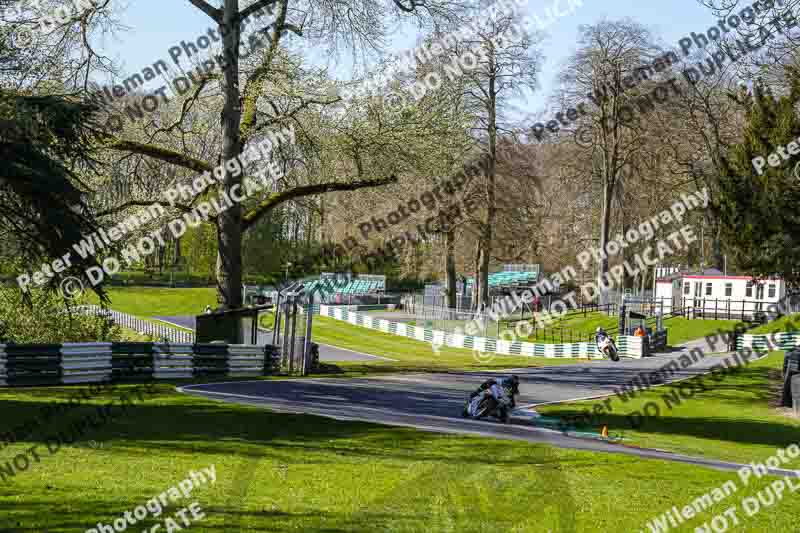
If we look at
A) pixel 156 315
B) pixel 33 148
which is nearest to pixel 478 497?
pixel 33 148

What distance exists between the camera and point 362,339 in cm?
4772

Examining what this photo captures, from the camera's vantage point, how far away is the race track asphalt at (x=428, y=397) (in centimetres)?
1396

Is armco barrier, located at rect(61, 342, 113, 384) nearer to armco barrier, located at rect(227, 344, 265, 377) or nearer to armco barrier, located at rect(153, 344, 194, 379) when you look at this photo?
armco barrier, located at rect(153, 344, 194, 379)

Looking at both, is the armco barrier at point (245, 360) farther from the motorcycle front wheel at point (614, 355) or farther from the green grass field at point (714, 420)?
the motorcycle front wheel at point (614, 355)

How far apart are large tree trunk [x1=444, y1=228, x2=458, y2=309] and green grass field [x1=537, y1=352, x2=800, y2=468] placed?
835 inches

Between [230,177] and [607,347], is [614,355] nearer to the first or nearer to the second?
[607,347]

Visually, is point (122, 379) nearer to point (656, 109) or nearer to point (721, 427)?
point (721, 427)

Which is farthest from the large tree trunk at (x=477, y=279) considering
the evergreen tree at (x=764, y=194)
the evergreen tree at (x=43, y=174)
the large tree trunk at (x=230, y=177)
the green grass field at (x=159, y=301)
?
the evergreen tree at (x=43, y=174)

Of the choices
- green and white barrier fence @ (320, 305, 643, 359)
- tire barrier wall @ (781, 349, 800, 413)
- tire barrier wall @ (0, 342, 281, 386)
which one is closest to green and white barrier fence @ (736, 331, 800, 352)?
green and white barrier fence @ (320, 305, 643, 359)

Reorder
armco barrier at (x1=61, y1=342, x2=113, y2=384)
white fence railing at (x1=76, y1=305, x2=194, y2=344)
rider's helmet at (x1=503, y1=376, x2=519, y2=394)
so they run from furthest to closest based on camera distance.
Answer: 1. white fence railing at (x1=76, y1=305, x2=194, y2=344)
2. armco barrier at (x1=61, y1=342, x2=113, y2=384)
3. rider's helmet at (x1=503, y1=376, x2=519, y2=394)

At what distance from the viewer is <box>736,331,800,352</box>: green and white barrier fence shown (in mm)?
38062

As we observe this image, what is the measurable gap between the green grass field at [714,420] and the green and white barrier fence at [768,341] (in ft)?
36.8

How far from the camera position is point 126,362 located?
19.3m

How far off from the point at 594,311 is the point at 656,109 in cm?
1398
